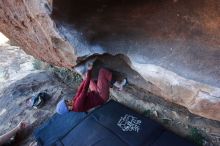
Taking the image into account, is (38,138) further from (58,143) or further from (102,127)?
(102,127)

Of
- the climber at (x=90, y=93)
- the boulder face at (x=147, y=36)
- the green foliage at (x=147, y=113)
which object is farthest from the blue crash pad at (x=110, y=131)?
the boulder face at (x=147, y=36)

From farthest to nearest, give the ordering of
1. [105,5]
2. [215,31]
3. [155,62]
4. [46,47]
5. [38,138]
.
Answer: [38,138], [46,47], [105,5], [155,62], [215,31]

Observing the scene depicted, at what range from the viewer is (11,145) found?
2.43 metres

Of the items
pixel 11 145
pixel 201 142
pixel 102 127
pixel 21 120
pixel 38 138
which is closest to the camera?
pixel 201 142

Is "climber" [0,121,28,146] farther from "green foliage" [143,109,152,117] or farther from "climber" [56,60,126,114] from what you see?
"green foliage" [143,109,152,117]

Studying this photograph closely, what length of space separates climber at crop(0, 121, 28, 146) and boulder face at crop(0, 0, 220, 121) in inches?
46.4

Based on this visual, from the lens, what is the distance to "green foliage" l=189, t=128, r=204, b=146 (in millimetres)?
1752

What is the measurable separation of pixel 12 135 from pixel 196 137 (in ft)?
5.30

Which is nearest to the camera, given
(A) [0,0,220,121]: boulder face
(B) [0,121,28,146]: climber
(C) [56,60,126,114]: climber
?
(A) [0,0,220,121]: boulder face

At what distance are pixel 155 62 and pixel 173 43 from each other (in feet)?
0.43

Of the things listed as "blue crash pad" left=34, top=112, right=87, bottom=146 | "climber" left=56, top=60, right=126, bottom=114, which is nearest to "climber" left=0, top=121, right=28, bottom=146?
"blue crash pad" left=34, top=112, right=87, bottom=146

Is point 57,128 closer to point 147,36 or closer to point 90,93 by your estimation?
point 90,93

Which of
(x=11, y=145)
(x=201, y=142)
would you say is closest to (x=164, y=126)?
(x=201, y=142)

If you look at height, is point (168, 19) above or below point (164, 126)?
above
